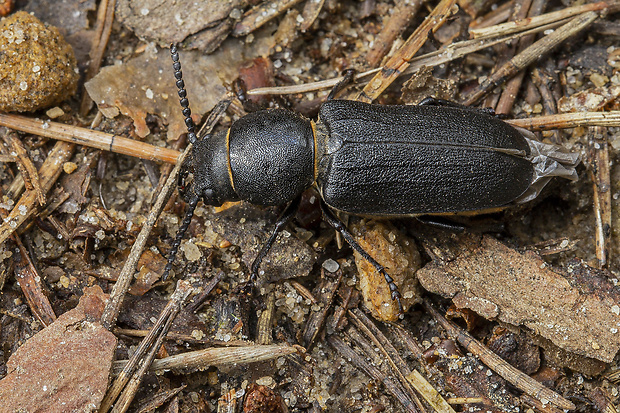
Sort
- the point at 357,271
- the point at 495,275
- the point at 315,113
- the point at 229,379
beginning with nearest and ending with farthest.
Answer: the point at 229,379 → the point at 495,275 → the point at 357,271 → the point at 315,113

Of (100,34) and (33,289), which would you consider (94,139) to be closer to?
(100,34)

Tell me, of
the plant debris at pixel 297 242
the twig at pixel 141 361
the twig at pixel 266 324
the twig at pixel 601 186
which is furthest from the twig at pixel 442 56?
the twig at pixel 141 361

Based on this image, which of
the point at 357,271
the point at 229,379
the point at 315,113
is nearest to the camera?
the point at 229,379

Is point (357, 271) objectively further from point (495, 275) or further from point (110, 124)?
point (110, 124)

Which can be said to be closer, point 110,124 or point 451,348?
point 451,348

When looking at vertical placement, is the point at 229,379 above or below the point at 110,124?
below

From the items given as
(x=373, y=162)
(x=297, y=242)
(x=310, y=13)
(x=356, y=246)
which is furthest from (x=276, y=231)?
(x=310, y=13)

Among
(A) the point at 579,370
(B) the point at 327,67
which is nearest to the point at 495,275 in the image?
(A) the point at 579,370

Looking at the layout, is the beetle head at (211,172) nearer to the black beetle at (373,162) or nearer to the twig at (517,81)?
the black beetle at (373,162)
